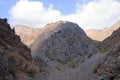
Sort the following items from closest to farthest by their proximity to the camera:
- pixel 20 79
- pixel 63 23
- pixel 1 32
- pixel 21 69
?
pixel 20 79 → pixel 21 69 → pixel 1 32 → pixel 63 23

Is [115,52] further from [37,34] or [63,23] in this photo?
[37,34]

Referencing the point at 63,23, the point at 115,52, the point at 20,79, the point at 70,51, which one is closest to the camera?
the point at 20,79

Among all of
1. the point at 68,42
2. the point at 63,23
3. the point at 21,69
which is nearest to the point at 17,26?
the point at 63,23

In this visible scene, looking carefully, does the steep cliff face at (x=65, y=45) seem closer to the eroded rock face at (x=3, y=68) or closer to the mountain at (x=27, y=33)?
the mountain at (x=27, y=33)

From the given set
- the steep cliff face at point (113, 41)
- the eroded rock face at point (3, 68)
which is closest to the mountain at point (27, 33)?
the steep cliff face at point (113, 41)

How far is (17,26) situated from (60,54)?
66402 millimetres

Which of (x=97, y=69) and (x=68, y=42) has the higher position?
→ (x=68, y=42)

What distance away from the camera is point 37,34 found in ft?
440

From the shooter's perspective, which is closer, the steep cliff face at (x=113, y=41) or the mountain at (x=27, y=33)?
the steep cliff face at (x=113, y=41)

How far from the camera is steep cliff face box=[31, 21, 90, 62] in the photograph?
96.9 m

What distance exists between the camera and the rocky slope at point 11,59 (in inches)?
1026

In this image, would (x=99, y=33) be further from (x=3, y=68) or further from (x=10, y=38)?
(x=3, y=68)

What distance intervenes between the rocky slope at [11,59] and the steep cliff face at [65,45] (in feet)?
135

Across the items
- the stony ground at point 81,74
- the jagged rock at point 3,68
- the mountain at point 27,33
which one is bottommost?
the jagged rock at point 3,68
